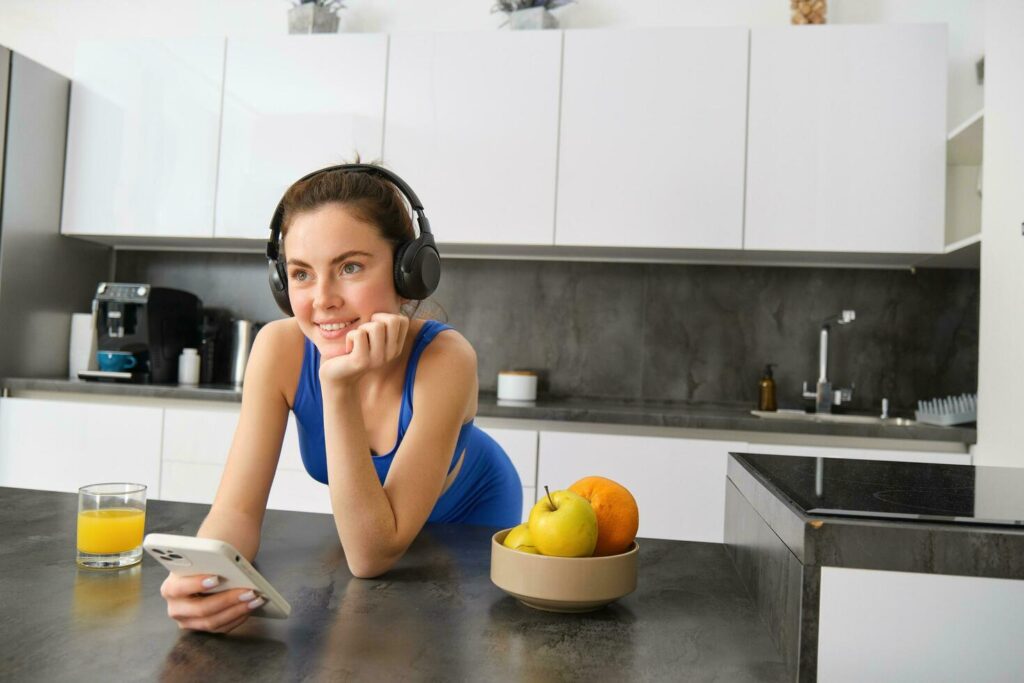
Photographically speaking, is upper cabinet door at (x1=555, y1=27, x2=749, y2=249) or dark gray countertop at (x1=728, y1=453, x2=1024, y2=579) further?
upper cabinet door at (x1=555, y1=27, x2=749, y2=249)

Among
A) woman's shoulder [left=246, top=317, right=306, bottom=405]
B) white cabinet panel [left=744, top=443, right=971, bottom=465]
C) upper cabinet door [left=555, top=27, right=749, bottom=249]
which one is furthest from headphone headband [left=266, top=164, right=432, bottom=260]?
upper cabinet door [left=555, top=27, right=749, bottom=249]

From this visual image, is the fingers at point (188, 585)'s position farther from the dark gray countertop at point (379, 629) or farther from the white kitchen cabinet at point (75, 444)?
the white kitchen cabinet at point (75, 444)

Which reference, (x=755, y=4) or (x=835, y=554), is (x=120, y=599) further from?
(x=755, y=4)

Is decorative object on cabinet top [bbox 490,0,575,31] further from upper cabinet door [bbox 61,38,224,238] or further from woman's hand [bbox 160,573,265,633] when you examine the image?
woman's hand [bbox 160,573,265,633]

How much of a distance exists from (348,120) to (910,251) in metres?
1.99

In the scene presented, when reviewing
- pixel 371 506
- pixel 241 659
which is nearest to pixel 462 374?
pixel 371 506

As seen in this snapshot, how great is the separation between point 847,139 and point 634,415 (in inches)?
45.9

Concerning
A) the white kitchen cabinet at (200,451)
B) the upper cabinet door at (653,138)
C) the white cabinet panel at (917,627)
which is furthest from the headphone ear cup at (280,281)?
the upper cabinet door at (653,138)

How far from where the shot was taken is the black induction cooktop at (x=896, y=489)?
64cm

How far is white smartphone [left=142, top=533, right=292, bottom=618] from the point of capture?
658 millimetres

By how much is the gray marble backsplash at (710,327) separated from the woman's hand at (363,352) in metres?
1.95

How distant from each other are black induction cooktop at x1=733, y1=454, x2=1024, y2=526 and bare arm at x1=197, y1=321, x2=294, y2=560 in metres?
0.64

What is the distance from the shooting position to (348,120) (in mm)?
2830

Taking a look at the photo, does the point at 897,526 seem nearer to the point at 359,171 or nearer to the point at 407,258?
the point at 407,258
